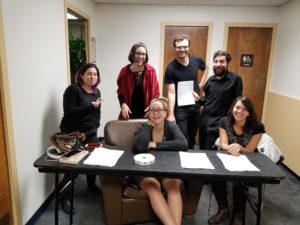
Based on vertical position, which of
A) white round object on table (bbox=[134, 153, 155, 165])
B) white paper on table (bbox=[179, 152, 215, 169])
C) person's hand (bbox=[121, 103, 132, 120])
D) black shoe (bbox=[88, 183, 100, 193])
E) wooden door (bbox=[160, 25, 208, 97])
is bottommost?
black shoe (bbox=[88, 183, 100, 193])

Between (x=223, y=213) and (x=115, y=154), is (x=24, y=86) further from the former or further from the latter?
(x=223, y=213)

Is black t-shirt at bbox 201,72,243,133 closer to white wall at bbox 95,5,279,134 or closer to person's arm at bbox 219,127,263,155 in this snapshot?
person's arm at bbox 219,127,263,155

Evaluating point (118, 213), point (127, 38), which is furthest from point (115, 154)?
point (127, 38)

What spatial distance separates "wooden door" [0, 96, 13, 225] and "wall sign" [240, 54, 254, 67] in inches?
135

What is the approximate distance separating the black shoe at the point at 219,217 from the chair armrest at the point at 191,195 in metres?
0.16

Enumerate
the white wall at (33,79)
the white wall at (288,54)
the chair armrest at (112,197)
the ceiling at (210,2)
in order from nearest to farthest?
the white wall at (33,79) → the chair armrest at (112,197) → the white wall at (288,54) → the ceiling at (210,2)

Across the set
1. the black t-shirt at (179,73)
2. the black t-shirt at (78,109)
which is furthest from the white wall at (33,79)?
the black t-shirt at (179,73)

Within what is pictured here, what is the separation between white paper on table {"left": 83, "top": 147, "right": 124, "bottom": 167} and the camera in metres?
1.58

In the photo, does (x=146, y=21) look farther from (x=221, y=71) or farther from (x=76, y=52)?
(x=221, y=71)

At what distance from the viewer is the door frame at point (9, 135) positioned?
5.17ft

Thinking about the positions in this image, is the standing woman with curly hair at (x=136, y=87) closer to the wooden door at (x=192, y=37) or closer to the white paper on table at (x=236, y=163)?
the white paper on table at (x=236, y=163)

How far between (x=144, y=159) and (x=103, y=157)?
0.99ft

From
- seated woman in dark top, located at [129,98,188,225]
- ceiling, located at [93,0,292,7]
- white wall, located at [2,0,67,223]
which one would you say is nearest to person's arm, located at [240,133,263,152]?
seated woman in dark top, located at [129,98,188,225]

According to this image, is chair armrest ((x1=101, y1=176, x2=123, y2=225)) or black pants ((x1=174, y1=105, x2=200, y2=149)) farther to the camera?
black pants ((x1=174, y1=105, x2=200, y2=149))
